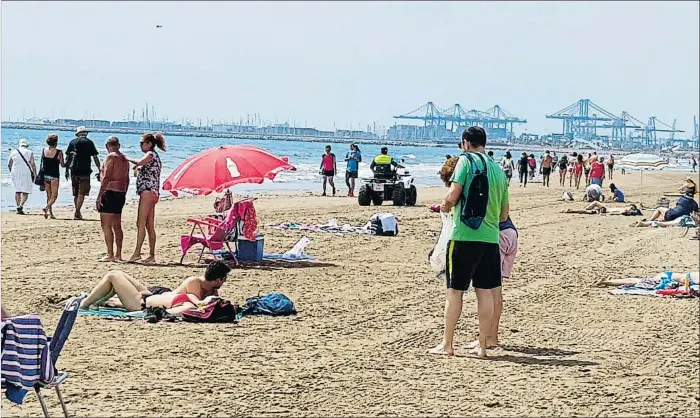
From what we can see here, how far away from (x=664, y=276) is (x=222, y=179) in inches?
191

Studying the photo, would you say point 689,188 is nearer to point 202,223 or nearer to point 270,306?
point 202,223

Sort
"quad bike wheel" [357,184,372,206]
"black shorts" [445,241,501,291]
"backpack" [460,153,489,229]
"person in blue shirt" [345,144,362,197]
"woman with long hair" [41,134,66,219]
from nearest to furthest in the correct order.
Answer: "backpack" [460,153,489,229] < "black shorts" [445,241,501,291] < "woman with long hair" [41,134,66,219] < "quad bike wheel" [357,184,372,206] < "person in blue shirt" [345,144,362,197]

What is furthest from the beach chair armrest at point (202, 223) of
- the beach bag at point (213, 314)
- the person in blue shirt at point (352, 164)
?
the person in blue shirt at point (352, 164)

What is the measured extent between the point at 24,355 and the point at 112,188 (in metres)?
6.61

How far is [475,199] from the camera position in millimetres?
6875

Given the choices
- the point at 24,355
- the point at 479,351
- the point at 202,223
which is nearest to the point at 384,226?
the point at 202,223

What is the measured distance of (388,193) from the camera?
22188mm

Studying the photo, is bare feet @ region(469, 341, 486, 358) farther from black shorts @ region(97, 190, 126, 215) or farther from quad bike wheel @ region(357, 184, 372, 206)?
quad bike wheel @ region(357, 184, 372, 206)

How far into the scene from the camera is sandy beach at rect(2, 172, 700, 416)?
19.9 feet

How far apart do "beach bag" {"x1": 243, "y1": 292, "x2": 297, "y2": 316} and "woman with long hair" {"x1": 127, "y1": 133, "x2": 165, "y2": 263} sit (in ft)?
9.51

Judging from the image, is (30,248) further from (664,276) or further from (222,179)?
(664,276)

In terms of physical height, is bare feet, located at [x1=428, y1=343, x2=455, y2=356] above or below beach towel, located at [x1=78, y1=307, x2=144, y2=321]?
below

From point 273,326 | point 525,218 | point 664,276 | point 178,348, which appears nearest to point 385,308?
point 273,326

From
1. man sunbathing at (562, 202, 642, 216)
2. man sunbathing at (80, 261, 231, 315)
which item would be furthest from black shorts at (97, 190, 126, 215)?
man sunbathing at (562, 202, 642, 216)
